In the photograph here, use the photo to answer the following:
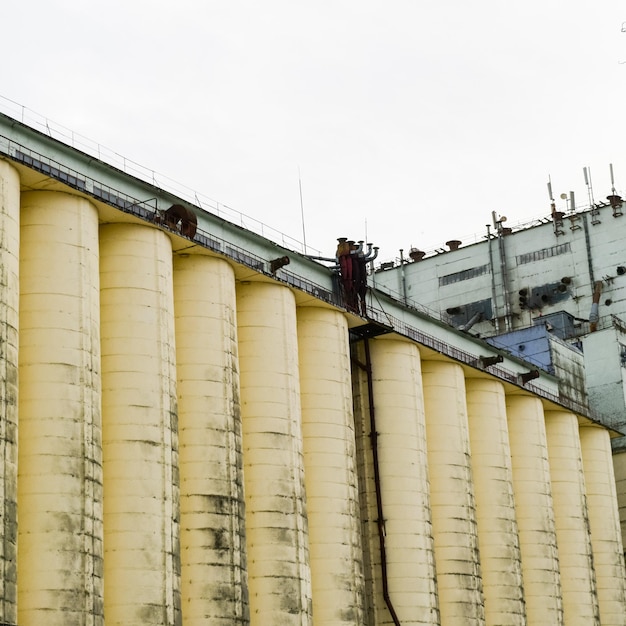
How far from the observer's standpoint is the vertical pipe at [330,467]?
53.9 m

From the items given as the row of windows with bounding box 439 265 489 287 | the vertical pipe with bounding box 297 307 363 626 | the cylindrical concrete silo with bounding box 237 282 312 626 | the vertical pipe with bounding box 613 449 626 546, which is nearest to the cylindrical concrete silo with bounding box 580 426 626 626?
the vertical pipe with bounding box 613 449 626 546

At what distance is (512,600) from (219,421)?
941 inches

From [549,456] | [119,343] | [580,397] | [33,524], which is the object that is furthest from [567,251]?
[33,524]

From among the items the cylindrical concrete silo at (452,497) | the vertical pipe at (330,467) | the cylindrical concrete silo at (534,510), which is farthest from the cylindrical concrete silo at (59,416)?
the cylindrical concrete silo at (534,510)

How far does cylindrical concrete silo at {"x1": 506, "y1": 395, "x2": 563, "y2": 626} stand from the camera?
69.2 metres

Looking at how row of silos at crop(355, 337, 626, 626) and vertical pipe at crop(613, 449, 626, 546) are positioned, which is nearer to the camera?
row of silos at crop(355, 337, 626, 626)

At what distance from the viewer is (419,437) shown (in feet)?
205

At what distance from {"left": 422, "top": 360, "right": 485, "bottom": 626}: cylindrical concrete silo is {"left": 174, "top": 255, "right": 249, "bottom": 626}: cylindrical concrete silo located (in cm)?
1703

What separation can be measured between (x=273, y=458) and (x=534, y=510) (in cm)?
2364

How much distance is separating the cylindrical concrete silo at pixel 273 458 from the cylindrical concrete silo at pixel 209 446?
2293 mm

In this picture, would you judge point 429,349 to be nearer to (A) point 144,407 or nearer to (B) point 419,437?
(B) point 419,437

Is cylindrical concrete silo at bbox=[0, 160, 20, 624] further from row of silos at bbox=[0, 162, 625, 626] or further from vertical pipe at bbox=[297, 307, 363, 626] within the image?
vertical pipe at bbox=[297, 307, 363, 626]

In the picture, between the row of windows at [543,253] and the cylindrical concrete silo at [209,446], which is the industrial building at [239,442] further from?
the row of windows at [543,253]

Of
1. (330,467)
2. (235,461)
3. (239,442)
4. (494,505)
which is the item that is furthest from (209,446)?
(494,505)
